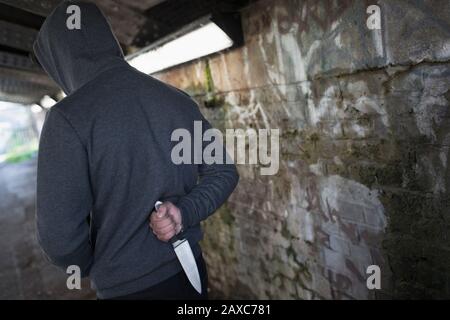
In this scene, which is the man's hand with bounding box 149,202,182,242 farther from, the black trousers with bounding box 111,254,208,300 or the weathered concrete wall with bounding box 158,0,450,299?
the weathered concrete wall with bounding box 158,0,450,299

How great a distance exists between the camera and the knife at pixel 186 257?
4.19 feet

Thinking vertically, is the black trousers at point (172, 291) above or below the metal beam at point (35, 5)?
below

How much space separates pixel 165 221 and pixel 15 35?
2.72m

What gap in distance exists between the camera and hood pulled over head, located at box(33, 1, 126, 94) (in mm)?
1283

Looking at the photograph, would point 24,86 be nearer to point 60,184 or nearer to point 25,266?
point 25,266

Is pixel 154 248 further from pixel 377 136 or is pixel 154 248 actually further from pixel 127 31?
pixel 127 31

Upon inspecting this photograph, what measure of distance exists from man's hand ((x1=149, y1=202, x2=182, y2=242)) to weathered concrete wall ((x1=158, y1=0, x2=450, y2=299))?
3.85 feet

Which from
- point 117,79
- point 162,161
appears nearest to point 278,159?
point 162,161

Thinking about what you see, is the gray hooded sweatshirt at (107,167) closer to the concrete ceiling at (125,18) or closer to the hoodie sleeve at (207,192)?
the hoodie sleeve at (207,192)

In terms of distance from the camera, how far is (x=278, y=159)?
240cm

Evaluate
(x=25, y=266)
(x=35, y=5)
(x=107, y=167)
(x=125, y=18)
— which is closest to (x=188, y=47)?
(x=125, y=18)

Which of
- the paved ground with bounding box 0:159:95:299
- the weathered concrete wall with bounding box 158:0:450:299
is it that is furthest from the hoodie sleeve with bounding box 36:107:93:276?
the paved ground with bounding box 0:159:95:299

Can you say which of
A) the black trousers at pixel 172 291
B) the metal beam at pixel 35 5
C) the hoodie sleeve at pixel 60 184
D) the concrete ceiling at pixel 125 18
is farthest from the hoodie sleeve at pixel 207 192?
the metal beam at pixel 35 5

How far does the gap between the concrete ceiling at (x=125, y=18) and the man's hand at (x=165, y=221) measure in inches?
62.7
